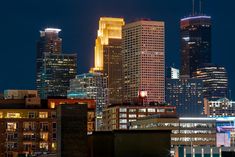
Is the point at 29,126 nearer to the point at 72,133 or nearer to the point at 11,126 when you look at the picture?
the point at 11,126

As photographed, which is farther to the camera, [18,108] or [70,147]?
[18,108]

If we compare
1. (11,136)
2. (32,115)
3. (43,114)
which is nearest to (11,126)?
(11,136)

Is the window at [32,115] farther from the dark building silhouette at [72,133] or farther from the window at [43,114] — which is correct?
the dark building silhouette at [72,133]

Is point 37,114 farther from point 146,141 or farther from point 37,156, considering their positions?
point 146,141

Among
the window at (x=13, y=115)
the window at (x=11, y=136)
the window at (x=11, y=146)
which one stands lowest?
the window at (x=11, y=146)

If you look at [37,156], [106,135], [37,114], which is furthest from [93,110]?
[106,135]

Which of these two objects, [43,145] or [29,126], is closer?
[43,145]

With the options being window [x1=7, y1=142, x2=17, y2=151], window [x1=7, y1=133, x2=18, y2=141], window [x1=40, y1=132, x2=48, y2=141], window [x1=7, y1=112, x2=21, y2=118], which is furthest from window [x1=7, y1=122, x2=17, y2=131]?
window [x1=40, y1=132, x2=48, y2=141]

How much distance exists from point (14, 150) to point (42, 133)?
5314 millimetres

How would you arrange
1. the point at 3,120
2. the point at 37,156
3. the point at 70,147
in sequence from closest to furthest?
1. the point at 70,147
2. the point at 37,156
3. the point at 3,120

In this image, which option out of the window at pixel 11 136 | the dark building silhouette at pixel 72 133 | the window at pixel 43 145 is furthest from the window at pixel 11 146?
the dark building silhouette at pixel 72 133

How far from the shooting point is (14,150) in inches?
5012

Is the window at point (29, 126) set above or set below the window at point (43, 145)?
above

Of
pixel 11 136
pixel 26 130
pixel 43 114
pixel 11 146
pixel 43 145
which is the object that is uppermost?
pixel 43 114
